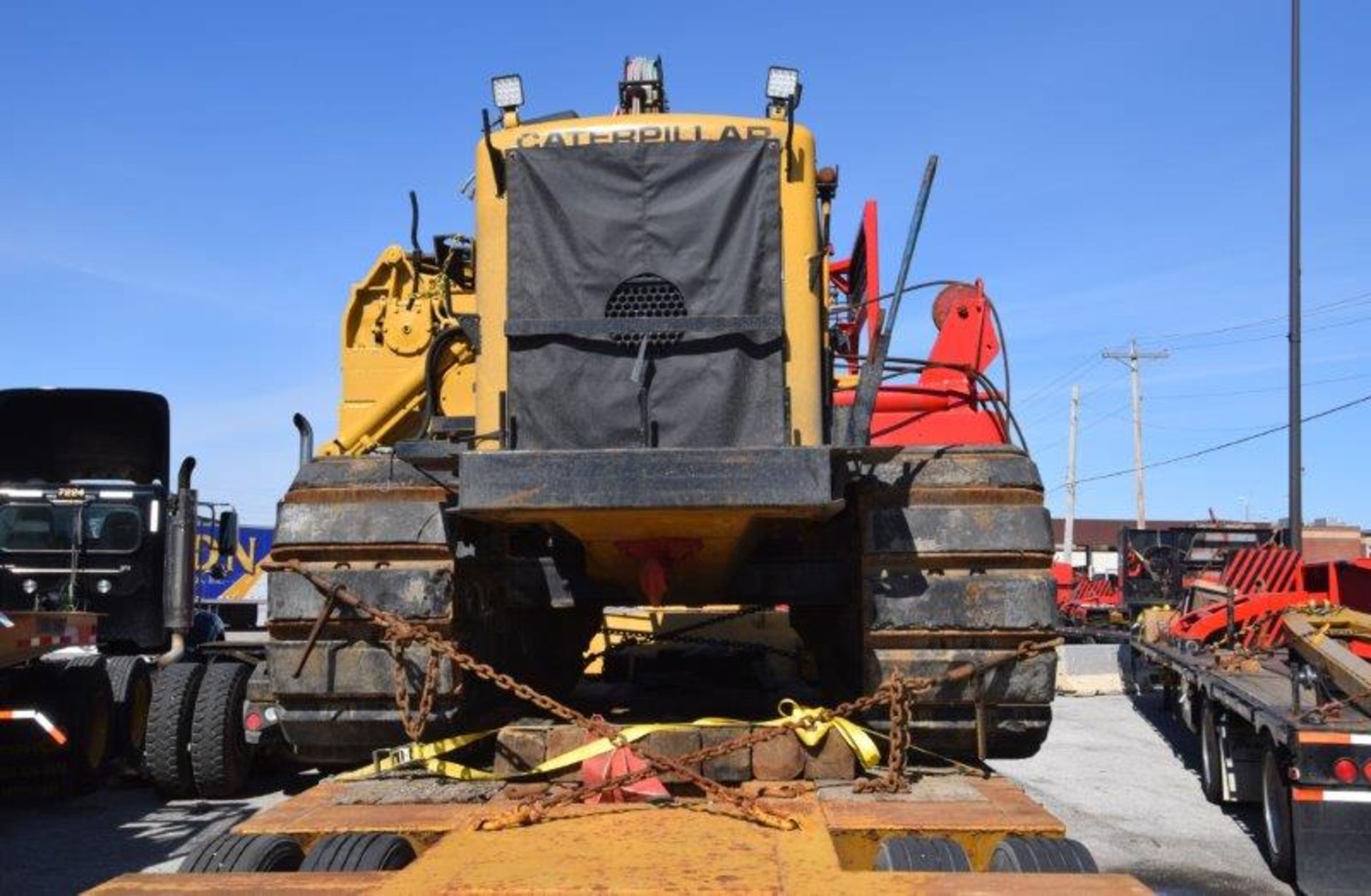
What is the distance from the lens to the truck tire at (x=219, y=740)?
1061 cm

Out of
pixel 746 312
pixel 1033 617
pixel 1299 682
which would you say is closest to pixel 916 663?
pixel 1033 617

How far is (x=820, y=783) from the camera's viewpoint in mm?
4734

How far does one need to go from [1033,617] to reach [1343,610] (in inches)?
290

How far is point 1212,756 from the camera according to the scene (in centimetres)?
1105

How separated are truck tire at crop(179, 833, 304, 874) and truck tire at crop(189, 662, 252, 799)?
708cm

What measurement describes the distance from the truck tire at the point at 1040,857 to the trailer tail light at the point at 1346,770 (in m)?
4.49

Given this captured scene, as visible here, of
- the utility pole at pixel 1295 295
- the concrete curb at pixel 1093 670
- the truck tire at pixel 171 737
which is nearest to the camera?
the truck tire at pixel 171 737

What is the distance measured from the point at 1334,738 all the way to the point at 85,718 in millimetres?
9722

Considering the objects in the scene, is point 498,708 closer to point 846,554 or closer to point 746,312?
point 846,554

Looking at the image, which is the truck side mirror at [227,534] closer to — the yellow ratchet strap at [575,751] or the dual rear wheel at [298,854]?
the yellow ratchet strap at [575,751]

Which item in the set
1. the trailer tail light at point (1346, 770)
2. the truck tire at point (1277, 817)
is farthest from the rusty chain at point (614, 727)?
the truck tire at point (1277, 817)

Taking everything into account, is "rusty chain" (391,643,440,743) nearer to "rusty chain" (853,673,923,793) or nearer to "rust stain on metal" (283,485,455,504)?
"rust stain on metal" (283,485,455,504)

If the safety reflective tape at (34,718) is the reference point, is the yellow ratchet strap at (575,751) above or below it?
above

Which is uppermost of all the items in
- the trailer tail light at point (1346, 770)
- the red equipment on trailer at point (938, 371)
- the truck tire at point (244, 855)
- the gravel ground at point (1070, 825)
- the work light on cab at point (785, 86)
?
the work light on cab at point (785, 86)
